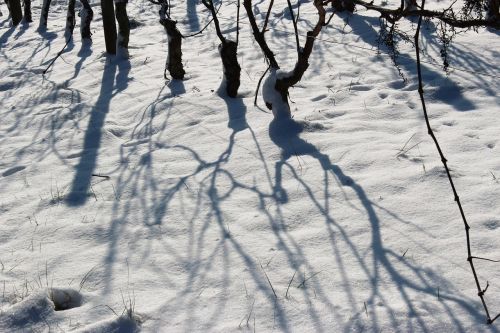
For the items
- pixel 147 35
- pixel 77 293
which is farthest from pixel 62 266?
pixel 147 35

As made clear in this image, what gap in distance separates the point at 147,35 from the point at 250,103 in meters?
4.64

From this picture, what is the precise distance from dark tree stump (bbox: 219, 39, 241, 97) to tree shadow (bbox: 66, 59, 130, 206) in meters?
1.43

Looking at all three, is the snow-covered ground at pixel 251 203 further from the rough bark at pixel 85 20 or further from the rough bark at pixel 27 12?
the rough bark at pixel 27 12

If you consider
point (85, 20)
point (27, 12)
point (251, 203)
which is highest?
point (85, 20)

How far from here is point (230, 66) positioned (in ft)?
20.3

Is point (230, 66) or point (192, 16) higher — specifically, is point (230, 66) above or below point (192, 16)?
above

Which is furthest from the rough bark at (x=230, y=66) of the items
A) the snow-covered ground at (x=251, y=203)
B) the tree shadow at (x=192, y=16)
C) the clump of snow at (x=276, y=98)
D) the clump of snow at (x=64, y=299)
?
the tree shadow at (x=192, y=16)

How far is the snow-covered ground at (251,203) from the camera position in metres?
2.88

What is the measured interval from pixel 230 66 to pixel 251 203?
261cm

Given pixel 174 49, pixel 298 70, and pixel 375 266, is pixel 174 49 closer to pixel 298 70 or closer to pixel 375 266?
pixel 298 70

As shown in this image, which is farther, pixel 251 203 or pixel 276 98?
pixel 276 98

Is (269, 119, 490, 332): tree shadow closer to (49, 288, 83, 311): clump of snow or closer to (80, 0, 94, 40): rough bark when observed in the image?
(49, 288, 83, 311): clump of snow

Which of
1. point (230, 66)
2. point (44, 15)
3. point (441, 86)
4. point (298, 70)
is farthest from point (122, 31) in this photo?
point (441, 86)

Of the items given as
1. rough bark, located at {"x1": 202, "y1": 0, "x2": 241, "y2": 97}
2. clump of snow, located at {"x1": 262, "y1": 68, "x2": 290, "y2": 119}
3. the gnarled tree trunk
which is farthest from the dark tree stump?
the gnarled tree trunk
